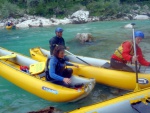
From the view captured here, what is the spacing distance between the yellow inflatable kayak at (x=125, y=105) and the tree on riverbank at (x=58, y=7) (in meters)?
21.0

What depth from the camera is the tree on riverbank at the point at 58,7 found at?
79.3 feet

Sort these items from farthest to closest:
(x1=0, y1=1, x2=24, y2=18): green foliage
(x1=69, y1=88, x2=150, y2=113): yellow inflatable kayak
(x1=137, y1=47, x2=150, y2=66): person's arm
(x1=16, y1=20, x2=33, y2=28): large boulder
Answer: (x1=0, y1=1, x2=24, y2=18): green foliage → (x1=16, y1=20, x2=33, y2=28): large boulder → (x1=137, y1=47, x2=150, y2=66): person's arm → (x1=69, y1=88, x2=150, y2=113): yellow inflatable kayak

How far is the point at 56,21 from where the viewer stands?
2214 cm

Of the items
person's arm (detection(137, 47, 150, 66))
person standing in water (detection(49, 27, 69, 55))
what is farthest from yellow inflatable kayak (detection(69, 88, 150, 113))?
person standing in water (detection(49, 27, 69, 55))

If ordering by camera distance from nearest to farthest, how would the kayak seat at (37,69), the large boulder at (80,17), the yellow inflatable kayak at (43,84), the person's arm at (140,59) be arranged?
the yellow inflatable kayak at (43,84), the person's arm at (140,59), the kayak seat at (37,69), the large boulder at (80,17)

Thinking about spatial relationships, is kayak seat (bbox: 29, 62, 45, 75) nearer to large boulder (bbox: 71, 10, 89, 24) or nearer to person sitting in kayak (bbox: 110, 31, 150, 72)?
person sitting in kayak (bbox: 110, 31, 150, 72)

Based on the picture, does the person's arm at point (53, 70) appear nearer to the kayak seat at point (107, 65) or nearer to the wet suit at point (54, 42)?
the kayak seat at point (107, 65)

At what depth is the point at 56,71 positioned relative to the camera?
5238 millimetres

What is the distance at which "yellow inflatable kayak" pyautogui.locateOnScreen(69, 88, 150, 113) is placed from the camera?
12.6ft

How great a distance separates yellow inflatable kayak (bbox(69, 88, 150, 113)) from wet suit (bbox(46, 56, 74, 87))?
1.34 meters

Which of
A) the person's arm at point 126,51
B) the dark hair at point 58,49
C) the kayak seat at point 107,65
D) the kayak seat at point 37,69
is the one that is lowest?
the kayak seat at point 107,65

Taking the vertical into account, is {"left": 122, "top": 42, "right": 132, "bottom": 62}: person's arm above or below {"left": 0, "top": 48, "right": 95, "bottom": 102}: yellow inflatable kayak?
above

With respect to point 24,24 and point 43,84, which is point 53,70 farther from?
point 24,24

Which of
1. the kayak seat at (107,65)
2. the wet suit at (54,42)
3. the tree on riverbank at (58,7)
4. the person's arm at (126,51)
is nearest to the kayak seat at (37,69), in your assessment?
the wet suit at (54,42)
